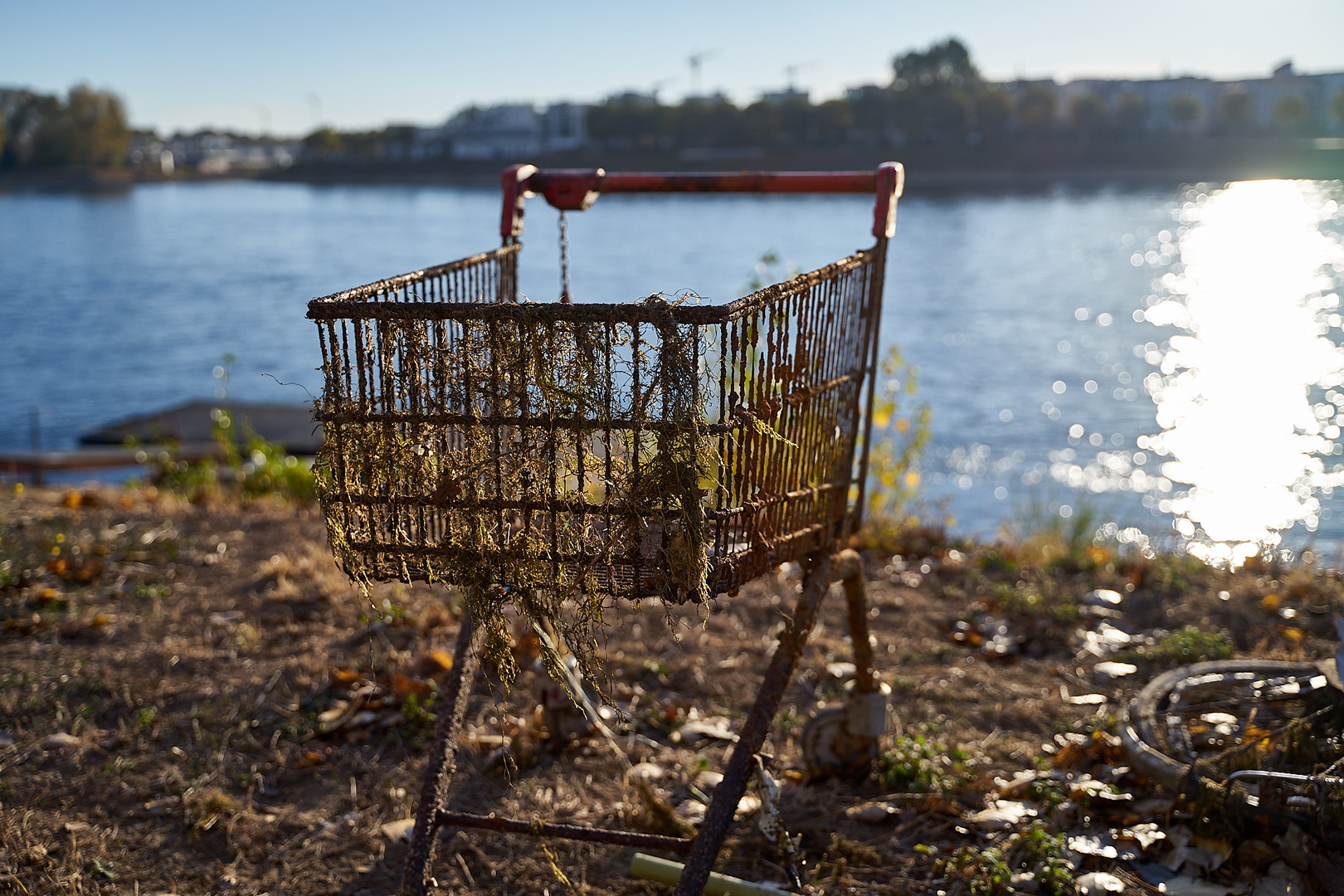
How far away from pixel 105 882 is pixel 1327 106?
8378 cm

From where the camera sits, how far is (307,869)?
2.96 m

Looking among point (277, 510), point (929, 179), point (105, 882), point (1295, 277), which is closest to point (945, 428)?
point (277, 510)

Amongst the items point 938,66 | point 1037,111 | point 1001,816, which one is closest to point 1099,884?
point 1001,816

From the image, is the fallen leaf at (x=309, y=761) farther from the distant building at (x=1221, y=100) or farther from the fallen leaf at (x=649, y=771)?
the distant building at (x=1221, y=100)

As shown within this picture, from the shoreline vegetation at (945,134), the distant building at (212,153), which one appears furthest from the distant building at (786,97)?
the distant building at (212,153)

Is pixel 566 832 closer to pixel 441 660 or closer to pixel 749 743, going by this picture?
pixel 749 743

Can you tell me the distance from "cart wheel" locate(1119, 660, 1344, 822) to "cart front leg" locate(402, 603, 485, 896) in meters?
2.03

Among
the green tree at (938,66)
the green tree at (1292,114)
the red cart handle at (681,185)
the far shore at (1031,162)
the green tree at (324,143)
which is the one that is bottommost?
the red cart handle at (681,185)

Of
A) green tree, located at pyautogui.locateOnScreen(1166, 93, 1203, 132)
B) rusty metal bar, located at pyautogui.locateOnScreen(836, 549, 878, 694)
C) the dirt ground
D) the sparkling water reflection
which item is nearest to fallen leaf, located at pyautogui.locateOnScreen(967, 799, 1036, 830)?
the dirt ground

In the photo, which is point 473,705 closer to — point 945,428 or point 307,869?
point 307,869

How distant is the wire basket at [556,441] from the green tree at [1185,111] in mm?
79678

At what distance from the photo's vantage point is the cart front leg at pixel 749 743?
2348 millimetres

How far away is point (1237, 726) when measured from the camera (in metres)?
3.25

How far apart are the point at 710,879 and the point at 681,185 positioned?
2080 millimetres
